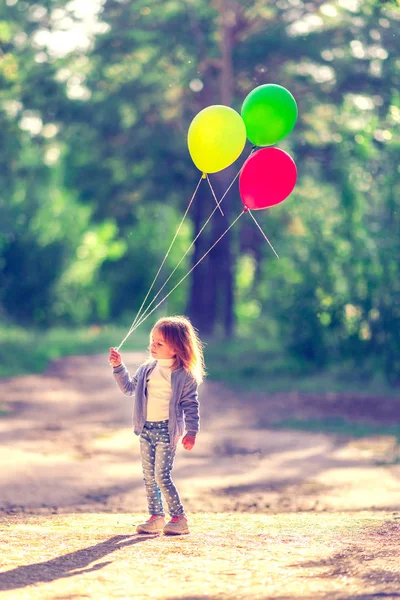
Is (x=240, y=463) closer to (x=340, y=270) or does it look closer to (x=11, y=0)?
(x=340, y=270)

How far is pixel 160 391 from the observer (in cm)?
623

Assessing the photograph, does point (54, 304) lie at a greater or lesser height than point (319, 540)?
lesser

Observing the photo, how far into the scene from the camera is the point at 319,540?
6.11 meters

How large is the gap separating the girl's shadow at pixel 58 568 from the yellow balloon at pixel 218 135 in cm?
294

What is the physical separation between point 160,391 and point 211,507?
2091mm

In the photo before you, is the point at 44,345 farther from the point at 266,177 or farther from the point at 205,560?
the point at 205,560

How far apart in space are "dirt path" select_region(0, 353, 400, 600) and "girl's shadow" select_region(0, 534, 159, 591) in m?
0.01

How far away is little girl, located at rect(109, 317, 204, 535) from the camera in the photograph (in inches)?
243

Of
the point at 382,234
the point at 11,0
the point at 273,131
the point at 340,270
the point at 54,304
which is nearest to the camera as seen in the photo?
the point at 273,131

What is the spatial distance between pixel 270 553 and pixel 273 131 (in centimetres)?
319

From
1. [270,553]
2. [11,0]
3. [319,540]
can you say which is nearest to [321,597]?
[270,553]

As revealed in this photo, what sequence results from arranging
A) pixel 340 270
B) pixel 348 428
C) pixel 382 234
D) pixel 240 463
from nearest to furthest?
pixel 240 463 → pixel 348 428 → pixel 382 234 → pixel 340 270

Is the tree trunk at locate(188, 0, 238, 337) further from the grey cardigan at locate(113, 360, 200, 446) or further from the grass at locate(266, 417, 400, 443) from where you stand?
the grey cardigan at locate(113, 360, 200, 446)

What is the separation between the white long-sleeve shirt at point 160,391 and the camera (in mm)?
6219
